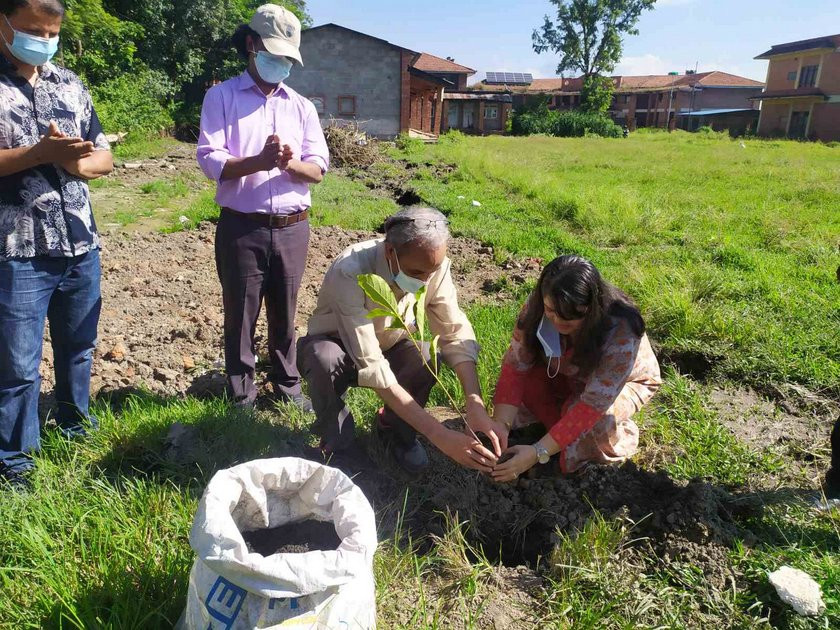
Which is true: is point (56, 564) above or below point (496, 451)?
below

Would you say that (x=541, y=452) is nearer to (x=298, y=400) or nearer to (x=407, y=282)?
(x=407, y=282)

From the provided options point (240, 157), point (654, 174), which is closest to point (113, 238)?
point (240, 157)

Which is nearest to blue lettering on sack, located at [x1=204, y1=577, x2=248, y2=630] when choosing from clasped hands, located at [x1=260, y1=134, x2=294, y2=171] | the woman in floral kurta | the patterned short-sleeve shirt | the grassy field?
the grassy field

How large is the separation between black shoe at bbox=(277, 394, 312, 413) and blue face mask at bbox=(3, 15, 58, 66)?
176 cm

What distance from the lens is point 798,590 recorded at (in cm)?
184

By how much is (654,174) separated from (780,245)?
779 cm

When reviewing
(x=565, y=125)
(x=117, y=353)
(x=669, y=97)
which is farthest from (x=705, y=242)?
(x=669, y=97)

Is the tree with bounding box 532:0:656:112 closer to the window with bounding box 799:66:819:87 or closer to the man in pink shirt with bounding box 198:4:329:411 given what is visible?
the window with bounding box 799:66:819:87

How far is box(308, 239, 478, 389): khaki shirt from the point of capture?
7.42 ft

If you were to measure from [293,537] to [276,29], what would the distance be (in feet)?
7.54

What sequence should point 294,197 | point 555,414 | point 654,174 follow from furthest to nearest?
point 654,174 → point 294,197 → point 555,414

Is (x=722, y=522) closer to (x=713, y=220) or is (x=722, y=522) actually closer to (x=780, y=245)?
(x=780, y=245)

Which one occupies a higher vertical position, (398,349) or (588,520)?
(398,349)

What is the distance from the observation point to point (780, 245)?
20.9 ft
